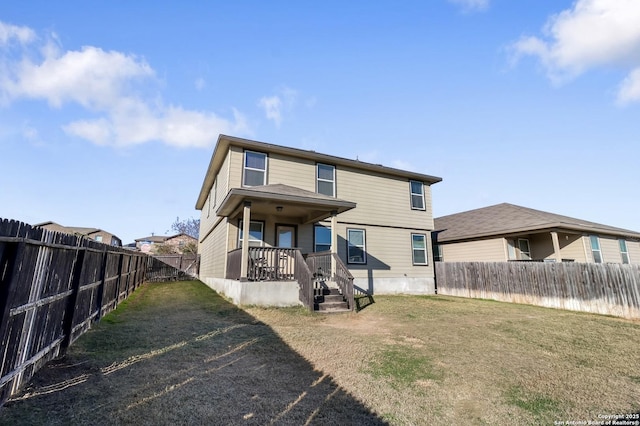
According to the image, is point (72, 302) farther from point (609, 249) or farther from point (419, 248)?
point (609, 249)

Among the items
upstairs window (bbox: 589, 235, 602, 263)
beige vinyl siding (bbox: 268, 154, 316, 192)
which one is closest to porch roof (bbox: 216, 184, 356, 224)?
beige vinyl siding (bbox: 268, 154, 316, 192)

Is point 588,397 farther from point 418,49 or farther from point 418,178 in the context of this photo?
point 418,178

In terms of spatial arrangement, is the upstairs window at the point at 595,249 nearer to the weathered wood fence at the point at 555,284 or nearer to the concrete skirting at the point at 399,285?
the weathered wood fence at the point at 555,284

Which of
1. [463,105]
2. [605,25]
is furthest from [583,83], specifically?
[463,105]

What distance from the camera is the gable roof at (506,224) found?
13.8m

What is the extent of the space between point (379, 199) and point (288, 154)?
5135 millimetres

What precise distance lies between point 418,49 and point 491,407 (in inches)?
436

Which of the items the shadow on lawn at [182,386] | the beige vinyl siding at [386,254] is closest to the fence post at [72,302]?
the shadow on lawn at [182,386]

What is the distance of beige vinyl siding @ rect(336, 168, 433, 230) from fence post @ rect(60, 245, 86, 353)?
373 inches

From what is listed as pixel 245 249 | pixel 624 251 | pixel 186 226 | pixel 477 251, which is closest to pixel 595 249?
pixel 624 251

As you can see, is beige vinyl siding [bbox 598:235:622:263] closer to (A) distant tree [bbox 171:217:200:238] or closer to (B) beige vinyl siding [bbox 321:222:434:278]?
(B) beige vinyl siding [bbox 321:222:434:278]

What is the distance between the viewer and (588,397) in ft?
10.8

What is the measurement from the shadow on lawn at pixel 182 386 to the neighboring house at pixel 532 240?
1434 cm

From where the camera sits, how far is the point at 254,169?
441 inches
